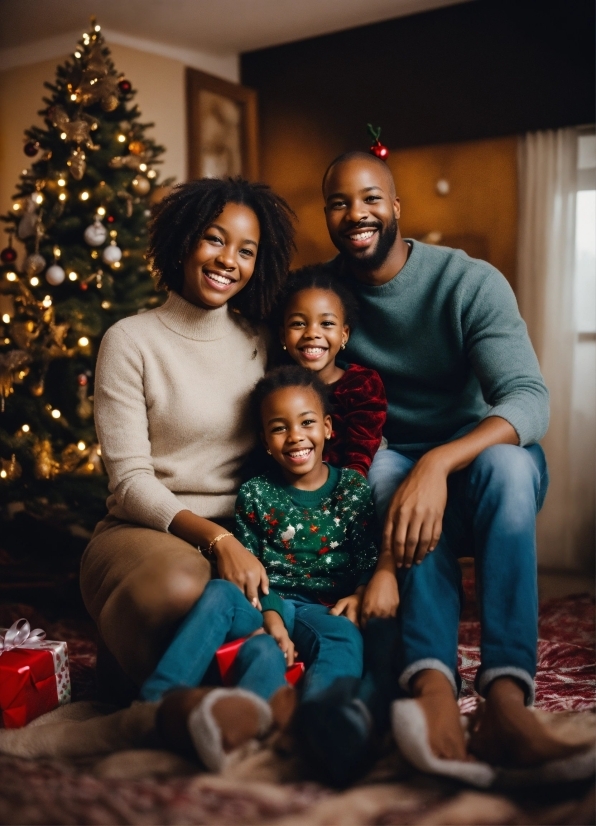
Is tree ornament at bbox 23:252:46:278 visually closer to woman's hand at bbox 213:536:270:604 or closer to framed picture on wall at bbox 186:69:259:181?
framed picture on wall at bbox 186:69:259:181

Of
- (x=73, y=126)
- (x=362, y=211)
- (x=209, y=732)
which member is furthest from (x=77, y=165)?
(x=209, y=732)

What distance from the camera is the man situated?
151 centimetres

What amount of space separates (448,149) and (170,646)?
3.66 meters

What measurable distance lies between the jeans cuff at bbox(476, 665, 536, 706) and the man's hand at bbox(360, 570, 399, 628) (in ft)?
0.76

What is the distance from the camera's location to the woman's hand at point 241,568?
1.68m

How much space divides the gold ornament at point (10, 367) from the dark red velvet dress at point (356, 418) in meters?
1.80

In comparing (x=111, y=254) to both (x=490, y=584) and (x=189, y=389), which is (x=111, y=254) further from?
(x=490, y=584)

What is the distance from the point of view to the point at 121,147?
347cm

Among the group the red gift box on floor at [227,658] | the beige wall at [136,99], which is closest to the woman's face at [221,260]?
the red gift box on floor at [227,658]

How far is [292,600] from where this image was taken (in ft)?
5.95

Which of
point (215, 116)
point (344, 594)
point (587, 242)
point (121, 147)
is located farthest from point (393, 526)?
point (215, 116)

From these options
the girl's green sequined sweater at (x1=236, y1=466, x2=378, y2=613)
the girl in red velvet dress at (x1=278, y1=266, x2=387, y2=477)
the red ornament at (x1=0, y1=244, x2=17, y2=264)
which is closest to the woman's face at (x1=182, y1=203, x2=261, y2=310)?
the girl in red velvet dress at (x1=278, y1=266, x2=387, y2=477)

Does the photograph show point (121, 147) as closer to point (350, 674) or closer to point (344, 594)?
point (344, 594)

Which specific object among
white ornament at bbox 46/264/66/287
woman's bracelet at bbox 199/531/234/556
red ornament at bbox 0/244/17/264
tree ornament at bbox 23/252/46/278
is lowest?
woman's bracelet at bbox 199/531/234/556
